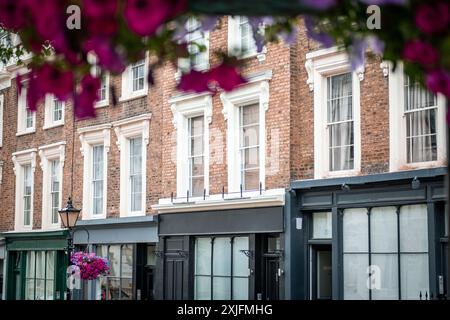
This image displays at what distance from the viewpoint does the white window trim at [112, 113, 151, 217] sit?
24.4 meters

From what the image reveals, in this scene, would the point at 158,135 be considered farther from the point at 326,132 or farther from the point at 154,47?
the point at 154,47

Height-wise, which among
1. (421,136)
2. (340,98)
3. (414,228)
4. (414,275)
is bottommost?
(414,275)

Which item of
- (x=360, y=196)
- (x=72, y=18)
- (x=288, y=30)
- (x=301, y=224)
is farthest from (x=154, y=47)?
(x=301, y=224)

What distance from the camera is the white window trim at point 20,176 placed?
31.1 meters

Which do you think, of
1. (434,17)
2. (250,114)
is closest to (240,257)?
(250,114)

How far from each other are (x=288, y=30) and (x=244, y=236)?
15929 mm

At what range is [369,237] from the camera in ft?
57.3

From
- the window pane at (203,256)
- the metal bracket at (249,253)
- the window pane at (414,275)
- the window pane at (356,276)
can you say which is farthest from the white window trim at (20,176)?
the window pane at (414,275)

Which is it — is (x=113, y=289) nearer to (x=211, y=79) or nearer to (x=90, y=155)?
(x=90, y=155)

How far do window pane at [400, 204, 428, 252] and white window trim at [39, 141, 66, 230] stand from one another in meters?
14.8

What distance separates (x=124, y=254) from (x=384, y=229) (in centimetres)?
1003

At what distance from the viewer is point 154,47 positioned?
4.37 m

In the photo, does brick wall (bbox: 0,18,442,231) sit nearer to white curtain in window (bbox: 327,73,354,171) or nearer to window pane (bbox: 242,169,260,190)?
white curtain in window (bbox: 327,73,354,171)

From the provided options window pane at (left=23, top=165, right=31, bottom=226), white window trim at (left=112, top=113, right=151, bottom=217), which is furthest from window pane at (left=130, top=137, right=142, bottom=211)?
window pane at (left=23, top=165, right=31, bottom=226)
